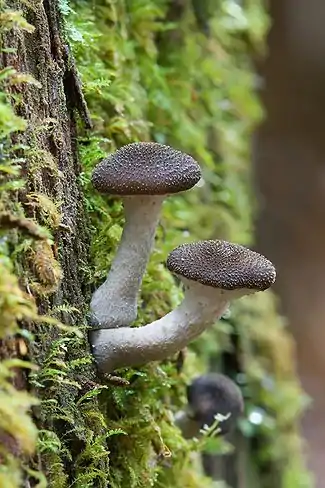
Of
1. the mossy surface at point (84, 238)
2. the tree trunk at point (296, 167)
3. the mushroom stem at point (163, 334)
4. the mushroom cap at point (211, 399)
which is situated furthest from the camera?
the tree trunk at point (296, 167)

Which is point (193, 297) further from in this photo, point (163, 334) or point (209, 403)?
point (209, 403)

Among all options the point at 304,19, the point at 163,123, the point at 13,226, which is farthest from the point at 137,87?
the point at 304,19

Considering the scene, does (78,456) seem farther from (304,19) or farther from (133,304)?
(304,19)

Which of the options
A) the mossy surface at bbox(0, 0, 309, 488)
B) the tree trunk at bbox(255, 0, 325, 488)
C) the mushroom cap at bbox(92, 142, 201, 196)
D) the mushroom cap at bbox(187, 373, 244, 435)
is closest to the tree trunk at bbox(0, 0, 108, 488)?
the mossy surface at bbox(0, 0, 309, 488)

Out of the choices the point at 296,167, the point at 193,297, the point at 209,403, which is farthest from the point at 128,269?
the point at 296,167

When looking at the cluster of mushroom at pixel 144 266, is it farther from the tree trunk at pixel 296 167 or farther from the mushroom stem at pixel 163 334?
the tree trunk at pixel 296 167

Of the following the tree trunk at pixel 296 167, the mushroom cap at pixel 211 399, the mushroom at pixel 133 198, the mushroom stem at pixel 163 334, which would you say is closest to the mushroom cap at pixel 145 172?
the mushroom at pixel 133 198

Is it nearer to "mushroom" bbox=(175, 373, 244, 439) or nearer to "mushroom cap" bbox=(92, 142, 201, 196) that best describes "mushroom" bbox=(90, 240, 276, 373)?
"mushroom cap" bbox=(92, 142, 201, 196)
